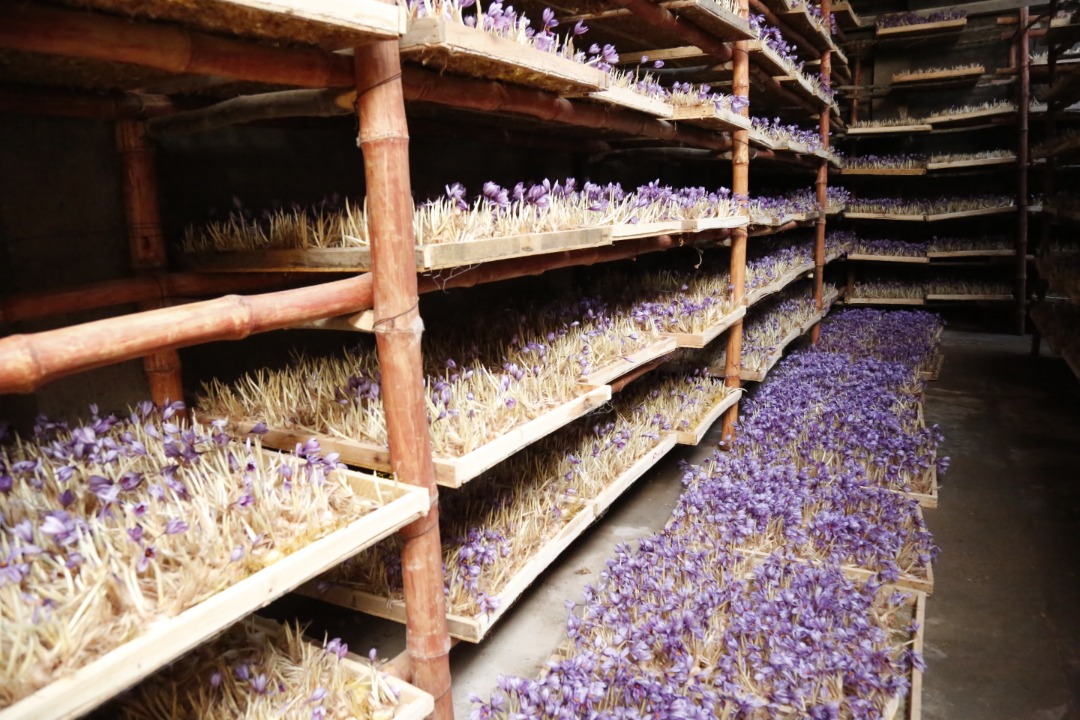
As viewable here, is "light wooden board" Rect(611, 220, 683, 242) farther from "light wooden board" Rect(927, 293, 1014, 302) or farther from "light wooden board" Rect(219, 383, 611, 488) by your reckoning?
"light wooden board" Rect(927, 293, 1014, 302)

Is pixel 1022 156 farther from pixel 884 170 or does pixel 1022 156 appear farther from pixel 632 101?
pixel 632 101

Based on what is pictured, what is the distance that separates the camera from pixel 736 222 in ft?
19.0

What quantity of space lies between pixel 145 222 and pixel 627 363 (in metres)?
2.57

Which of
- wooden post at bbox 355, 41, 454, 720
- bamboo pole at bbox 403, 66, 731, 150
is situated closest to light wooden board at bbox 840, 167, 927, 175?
bamboo pole at bbox 403, 66, 731, 150

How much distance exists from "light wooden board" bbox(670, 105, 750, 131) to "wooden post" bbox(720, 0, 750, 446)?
238 millimetres

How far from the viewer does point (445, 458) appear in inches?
105

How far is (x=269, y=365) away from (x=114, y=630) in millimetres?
2082

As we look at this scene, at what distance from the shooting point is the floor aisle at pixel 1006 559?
3.33m

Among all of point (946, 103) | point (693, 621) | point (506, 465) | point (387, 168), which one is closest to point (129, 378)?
point (387, 168)

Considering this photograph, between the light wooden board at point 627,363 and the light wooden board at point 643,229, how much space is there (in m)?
0.72

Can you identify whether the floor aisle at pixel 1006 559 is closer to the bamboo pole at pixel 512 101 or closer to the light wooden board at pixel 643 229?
the light wooden board at pixel 643 229

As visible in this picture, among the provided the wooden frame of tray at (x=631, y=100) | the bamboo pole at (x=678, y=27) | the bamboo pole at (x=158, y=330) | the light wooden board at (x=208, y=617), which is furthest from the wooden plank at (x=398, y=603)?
the bamboo pole at (x=678, y=27)

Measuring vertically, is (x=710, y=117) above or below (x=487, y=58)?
above

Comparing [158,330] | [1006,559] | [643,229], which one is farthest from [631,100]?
[1006,559]
